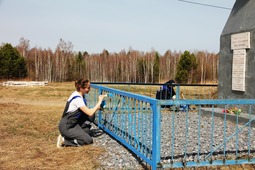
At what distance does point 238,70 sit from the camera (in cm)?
771

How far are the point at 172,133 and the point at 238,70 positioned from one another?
4386 millimetres

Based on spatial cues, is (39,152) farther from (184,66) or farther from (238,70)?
(184,66)

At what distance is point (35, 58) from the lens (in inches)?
1441

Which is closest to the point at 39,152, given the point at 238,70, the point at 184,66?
the point at 238,70

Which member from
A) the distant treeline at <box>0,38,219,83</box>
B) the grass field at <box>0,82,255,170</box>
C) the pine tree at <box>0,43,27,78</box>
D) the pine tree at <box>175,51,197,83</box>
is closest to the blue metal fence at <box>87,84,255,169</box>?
the grass field at <box>0,82,255,170</box>

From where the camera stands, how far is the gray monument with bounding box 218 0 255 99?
7.34m

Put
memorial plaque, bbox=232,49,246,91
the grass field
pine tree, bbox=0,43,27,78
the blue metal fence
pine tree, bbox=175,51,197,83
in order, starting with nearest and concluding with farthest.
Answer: the blue metal fence < the grass field < memorial plaque, bbox=232,49,246,91 < pine tree, bbox=0,43,27,78 < pine tree, bbox=175,51,197,83

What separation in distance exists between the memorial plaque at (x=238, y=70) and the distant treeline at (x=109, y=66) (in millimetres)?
26567

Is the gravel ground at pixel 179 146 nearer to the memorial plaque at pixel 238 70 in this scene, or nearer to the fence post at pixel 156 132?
the fence post at pixel 156 132

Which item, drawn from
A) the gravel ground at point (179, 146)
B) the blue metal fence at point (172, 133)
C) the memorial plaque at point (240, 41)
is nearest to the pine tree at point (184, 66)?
the memorial plaque at point (240, 41)

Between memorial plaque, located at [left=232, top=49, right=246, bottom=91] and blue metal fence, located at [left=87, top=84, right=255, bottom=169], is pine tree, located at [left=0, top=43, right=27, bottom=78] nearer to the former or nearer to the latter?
blue metal fence, located at [left=87, top=84, right=255, bottom=169]

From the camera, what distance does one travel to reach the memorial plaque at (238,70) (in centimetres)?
754

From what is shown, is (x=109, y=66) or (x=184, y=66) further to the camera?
(x=109, y=66)

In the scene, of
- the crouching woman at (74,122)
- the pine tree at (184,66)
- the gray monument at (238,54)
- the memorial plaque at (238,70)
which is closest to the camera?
the crouching woman at (74,122)
